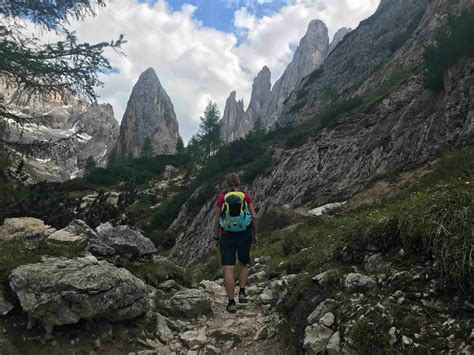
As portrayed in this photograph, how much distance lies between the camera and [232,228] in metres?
6.87

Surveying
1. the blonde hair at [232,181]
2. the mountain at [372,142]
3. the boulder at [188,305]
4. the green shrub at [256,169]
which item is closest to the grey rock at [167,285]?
the boulder at [188,305]

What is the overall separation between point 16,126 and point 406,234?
11385 mm

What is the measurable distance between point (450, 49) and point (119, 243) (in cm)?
2270

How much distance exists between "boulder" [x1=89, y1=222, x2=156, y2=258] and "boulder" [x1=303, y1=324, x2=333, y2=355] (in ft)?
14.5

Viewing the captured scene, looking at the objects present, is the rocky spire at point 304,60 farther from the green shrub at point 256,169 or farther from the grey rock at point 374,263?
the grey rock at point 374,263

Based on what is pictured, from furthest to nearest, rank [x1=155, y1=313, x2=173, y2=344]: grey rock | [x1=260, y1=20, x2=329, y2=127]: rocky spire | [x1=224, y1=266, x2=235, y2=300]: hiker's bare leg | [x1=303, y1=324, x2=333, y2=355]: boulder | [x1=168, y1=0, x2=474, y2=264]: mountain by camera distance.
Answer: [x1=260, y1=20, x2=329, y2=127]: rocky spire
[x1=168, y1=0, x2=474, y2=264]: mountain
[x1=224, y1=266, x2=235, y2=300]: hiker's bare leg
[x1=155, y1=313, x2=173, y2=344]: grey rock
[x1=303, y1=324, x2=333, y2=355]: boulder

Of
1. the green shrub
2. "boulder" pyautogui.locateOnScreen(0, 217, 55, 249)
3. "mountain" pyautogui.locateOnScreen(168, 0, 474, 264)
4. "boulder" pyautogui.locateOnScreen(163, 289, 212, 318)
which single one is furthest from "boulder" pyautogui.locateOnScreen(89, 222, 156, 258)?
the green shrub

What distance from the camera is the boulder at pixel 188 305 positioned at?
661 centimetres

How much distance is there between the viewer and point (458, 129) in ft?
61.7

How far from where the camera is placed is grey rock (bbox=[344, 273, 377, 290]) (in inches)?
188

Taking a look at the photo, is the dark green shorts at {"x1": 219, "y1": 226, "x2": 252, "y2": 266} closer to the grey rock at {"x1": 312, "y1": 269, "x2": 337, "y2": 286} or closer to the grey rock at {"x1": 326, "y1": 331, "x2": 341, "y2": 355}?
the grey rock at {"x1": 312, "y1": 269, "x2": 337, "y2": 286}

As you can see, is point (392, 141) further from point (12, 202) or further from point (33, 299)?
point (33, 299)

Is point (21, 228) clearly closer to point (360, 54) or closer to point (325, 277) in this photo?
point (325, 277)

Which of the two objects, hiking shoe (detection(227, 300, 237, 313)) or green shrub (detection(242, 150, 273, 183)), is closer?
hiking shoe (detection(227, 300, 237, 313))
